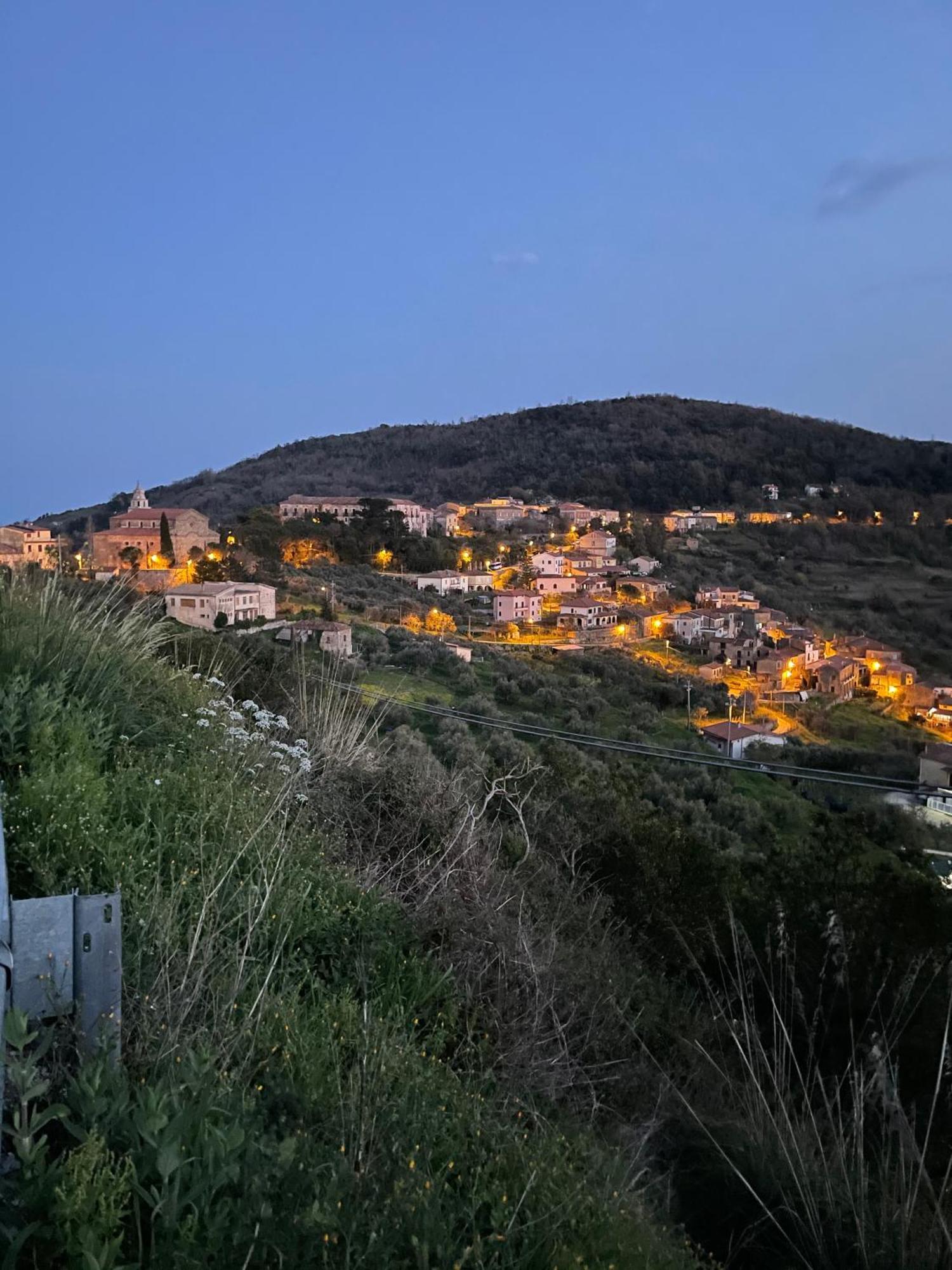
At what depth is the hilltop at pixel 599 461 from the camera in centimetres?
6675

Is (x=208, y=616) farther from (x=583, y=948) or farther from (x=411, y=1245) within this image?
(x=411, y=1245)

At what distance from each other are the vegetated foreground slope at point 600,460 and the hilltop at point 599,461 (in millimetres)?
139

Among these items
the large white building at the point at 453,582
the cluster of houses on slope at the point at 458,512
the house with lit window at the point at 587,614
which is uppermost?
the cluster of houses on slope at the point at 458,512

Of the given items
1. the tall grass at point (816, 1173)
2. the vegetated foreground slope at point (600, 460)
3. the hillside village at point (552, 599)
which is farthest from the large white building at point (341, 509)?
the tall grass at point (816, 1173)

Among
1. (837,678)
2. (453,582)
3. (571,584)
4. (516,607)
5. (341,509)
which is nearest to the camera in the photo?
(837,678)

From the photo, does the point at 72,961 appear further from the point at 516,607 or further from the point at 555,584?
the point at 555,584

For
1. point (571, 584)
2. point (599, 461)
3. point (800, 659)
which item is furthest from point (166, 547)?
point (599, 461)

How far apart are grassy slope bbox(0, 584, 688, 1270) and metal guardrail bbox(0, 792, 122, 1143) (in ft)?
0.42

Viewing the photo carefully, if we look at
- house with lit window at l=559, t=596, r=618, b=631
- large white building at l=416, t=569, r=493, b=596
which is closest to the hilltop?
large white building at l=416, t=569, r=493, b=596

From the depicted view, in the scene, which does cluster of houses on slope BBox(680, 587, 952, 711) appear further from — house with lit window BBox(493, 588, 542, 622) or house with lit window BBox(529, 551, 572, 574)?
house with lit window BBox(529, 551, 572, 574)

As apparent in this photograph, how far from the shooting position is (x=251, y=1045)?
5.95 ft

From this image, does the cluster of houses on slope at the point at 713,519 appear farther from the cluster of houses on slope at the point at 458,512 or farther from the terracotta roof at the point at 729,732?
the terracotta roof at the point at 729,732

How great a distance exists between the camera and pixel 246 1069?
6.03ft

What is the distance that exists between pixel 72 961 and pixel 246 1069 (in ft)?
1.49
